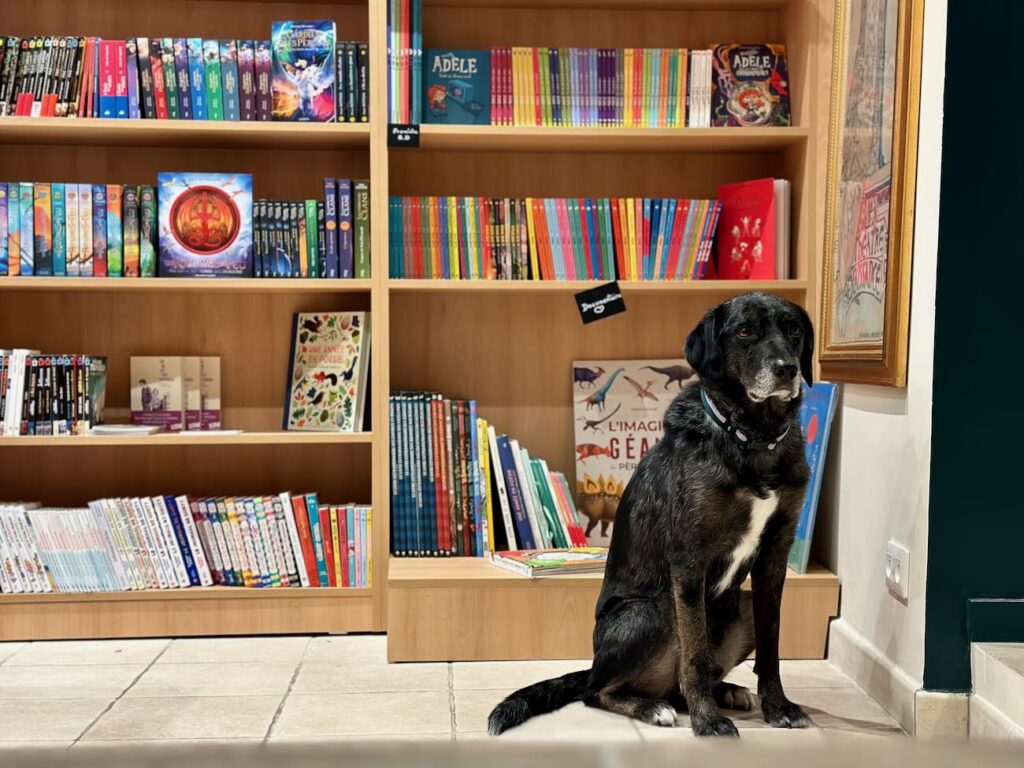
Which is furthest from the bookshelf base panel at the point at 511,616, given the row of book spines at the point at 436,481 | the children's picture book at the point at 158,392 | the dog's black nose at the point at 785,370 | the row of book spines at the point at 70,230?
the row of book spines at the point at 70,230

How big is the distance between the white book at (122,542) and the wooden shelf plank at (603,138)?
1434mm

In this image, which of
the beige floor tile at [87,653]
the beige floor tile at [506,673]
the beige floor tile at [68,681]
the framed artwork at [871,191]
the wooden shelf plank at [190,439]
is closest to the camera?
the framed artwork at [871,191]

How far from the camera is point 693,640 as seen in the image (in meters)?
2.06

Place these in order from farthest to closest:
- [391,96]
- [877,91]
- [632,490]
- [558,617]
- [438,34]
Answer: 1. [438,34]
2. [391,96]
3. [558,617]
4. [877,91]
5. [632,490]

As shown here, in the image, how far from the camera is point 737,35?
335 cm

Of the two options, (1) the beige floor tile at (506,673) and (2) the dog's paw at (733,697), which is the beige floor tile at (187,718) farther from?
(2) the dog's paw at (733,697)

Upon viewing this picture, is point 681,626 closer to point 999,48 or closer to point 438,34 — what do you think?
point 999,48

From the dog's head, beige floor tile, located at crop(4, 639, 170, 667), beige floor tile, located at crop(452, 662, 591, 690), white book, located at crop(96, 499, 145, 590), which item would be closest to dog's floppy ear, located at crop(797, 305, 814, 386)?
the dog's head

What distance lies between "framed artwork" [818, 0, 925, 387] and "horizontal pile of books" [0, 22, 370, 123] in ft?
4.49

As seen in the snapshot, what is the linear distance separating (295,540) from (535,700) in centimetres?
114

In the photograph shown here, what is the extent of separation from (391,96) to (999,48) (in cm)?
165

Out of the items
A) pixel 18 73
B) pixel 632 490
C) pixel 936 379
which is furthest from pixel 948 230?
pixel 18 73

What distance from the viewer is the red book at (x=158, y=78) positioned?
3.01 meters

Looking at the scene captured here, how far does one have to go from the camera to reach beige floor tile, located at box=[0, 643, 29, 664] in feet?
9.38
